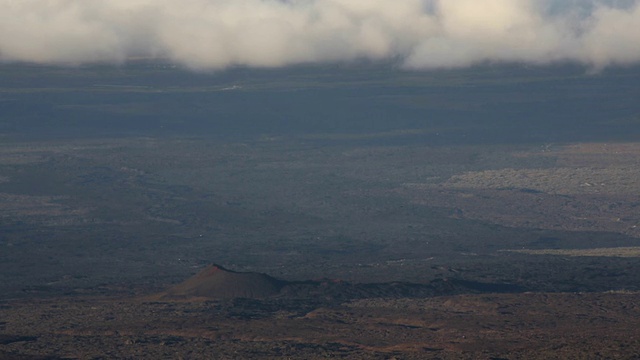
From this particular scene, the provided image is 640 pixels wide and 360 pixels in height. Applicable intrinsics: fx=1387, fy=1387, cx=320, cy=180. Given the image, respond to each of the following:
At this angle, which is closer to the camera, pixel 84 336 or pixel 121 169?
pixel 84 336

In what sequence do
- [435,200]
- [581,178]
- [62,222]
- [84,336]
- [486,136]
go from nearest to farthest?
[84,336], [62,222], [435,200], [581,178], [486,136]

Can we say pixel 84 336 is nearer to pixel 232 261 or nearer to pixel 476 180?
pixel 232 261

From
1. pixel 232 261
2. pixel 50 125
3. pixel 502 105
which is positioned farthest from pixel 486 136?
pixel 232 261

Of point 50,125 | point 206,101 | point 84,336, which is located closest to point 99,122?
point 50,125

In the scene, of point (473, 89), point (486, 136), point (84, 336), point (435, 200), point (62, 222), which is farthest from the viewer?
point (473, 89)

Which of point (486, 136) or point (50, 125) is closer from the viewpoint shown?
point (486, 136)

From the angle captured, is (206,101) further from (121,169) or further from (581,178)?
(581,178)

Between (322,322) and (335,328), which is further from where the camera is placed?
(322,322)

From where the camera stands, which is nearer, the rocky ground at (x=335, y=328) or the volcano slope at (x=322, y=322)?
the rocky ground at (x=335, y=328)

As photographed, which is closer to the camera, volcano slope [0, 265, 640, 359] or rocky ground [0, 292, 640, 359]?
rocky ground [0, 292, 640, 359]
